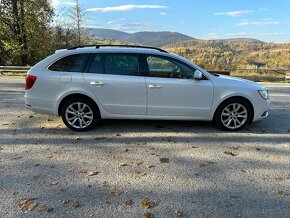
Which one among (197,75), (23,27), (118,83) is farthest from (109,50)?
(23,27)

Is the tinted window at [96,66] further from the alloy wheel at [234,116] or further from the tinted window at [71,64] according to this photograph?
Answer: the alloy wheel at [234,116]

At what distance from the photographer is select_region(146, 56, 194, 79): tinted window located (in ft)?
22.4

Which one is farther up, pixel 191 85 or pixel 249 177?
pixel 191 85

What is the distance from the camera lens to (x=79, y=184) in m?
4.48

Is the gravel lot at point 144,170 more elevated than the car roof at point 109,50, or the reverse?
the car roof at point 109,50

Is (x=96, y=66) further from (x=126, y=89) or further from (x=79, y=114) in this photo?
(x=79, y=114)

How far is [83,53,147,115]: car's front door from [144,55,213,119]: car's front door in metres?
0.20

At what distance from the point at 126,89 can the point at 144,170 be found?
7.30ft

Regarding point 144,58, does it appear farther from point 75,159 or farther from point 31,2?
point 31,2

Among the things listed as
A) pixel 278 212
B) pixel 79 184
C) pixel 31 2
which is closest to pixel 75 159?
pixel 79 184

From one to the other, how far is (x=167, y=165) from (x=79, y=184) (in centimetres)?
140

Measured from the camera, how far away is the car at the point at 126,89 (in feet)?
22.2

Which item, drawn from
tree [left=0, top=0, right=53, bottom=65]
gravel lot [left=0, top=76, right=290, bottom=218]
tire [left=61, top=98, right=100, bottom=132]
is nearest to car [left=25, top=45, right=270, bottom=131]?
tire [left=61, top=98, right=100, bottom=132]

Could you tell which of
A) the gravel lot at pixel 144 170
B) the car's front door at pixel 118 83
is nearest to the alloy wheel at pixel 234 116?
the gravel lot at pixel 144 170
